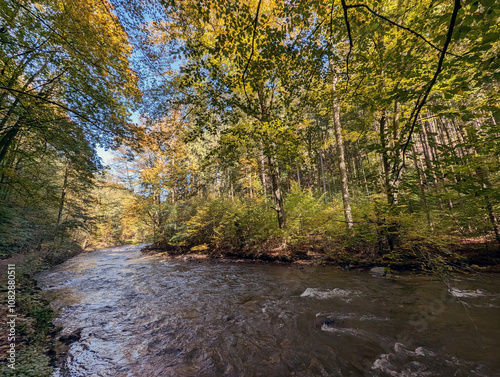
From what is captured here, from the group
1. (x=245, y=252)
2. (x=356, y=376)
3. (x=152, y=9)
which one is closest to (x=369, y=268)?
Answer: (x=356, y=376)

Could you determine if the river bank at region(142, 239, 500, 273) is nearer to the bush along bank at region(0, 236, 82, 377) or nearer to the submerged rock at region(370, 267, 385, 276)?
the submerged rock at region(370, 267, 385, 276)

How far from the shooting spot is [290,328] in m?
3.30

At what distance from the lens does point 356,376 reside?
229 centimetres

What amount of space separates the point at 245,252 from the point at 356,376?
7.55 metres

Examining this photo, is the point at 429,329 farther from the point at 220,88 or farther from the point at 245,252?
the point at 245,252

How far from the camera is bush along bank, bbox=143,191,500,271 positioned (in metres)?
5.11

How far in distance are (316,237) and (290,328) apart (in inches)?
195

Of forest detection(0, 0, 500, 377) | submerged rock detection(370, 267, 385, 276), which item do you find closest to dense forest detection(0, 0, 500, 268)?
forest detection(0, 0, 500, 377)

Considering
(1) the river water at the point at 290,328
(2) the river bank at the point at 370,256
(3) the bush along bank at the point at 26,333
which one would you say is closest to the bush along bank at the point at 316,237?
(2) the river bank at the point at 370,256

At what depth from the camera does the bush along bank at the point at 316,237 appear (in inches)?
201

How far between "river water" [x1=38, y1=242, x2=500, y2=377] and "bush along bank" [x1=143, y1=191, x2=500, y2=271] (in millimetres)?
860

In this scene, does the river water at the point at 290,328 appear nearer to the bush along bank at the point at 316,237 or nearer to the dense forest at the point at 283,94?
the bush along bank at the point at 316,237

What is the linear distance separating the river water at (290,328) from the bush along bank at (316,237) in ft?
2.82

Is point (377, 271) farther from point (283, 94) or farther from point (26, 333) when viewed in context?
point (26, 333)
